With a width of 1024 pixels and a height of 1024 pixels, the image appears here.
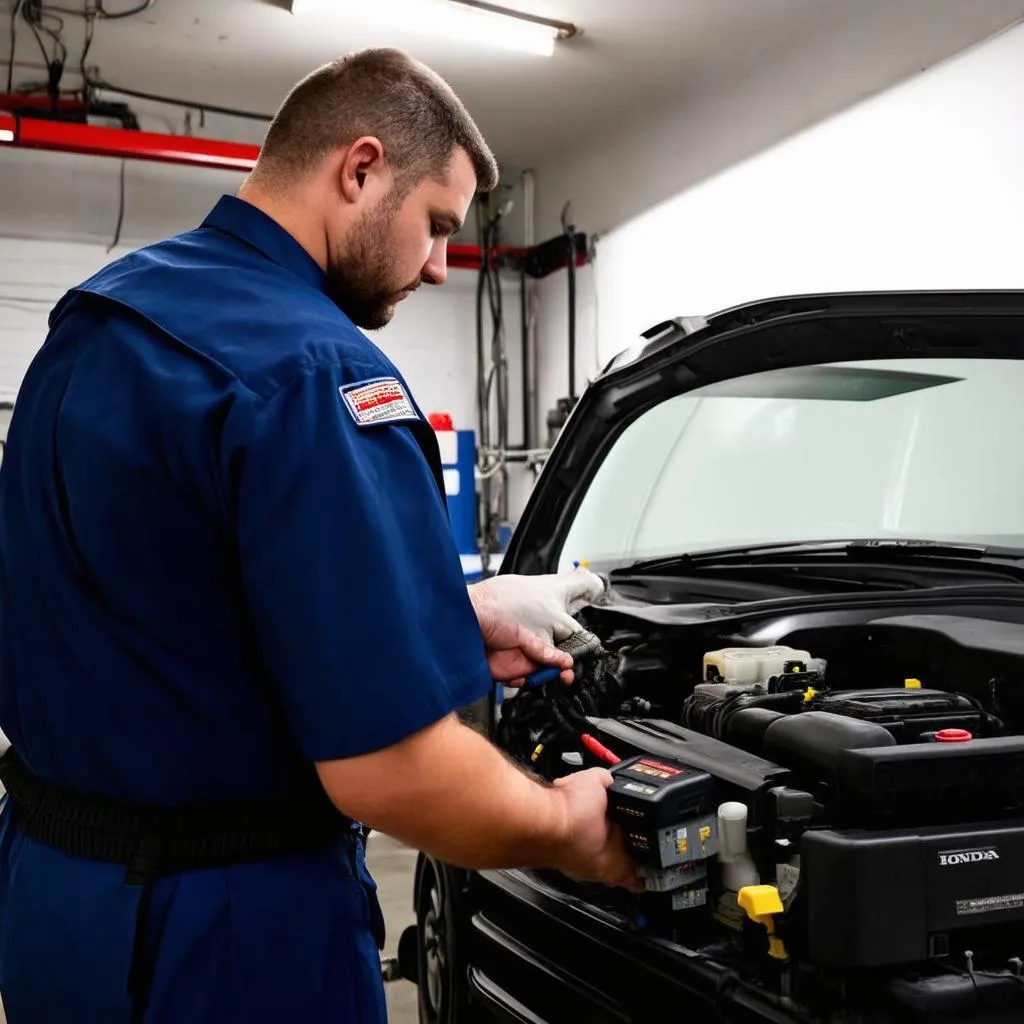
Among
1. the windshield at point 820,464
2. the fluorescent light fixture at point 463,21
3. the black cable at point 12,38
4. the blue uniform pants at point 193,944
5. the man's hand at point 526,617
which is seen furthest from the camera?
the black cable at point 12,38

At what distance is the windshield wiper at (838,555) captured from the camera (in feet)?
7.64

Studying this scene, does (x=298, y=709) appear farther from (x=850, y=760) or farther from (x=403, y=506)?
(x=850, y=760)

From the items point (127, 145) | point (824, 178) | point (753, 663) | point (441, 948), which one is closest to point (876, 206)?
point (824, 178)

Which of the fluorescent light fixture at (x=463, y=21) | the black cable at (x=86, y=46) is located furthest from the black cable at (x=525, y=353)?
the black cable at (x=86, y=46)

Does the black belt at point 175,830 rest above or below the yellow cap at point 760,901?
above

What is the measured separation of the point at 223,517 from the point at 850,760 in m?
0.84

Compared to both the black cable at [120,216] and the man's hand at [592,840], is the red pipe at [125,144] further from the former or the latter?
the man's hand at [592,840]

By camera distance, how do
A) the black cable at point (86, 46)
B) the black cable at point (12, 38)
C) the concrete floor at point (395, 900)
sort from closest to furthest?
the concrete floor at point (395, 900) → the black cable at point (12, 38) → the black cable at point (86, 46)

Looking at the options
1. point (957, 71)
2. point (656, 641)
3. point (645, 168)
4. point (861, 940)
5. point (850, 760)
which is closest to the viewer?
point (861, 940)

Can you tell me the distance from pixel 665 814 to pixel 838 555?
1405 millimetres

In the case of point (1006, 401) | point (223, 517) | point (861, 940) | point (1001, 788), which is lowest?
point (861, 940)

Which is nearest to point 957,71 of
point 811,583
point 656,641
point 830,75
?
point 830,75

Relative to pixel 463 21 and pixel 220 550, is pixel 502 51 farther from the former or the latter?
pixel 220 550

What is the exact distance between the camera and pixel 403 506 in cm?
108
